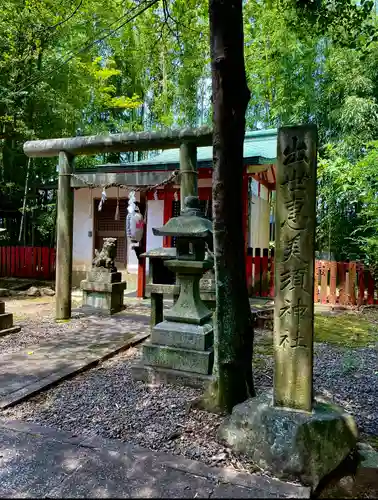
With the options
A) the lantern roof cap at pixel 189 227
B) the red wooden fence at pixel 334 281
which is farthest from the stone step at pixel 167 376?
the red wooden fence at pixel 334 281

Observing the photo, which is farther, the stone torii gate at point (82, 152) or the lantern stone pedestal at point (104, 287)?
the lantern stone pedestal at point (104, 287)

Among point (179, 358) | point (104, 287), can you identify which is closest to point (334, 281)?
point (104, 287)

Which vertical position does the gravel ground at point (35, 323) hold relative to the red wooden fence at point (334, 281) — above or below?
below

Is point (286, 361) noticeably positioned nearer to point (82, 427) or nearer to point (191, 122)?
point (82, 427)

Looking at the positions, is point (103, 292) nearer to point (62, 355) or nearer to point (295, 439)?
point (62, 355)

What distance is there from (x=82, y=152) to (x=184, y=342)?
416 centimetres

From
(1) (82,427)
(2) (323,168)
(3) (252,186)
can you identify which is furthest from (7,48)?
(1) (82,427)

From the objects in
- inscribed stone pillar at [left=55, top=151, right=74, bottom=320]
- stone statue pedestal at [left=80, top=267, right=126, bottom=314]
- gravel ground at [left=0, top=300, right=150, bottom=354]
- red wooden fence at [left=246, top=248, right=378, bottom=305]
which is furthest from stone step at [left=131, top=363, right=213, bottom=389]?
red wooden fence at [left=246, top=248, right=378, bottom=305]

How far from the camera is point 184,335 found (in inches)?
149

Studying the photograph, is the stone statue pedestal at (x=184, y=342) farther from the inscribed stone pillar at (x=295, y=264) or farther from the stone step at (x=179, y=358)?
the inscribed stone pillar at (x=295, y=264)

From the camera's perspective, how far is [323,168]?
9.05 m

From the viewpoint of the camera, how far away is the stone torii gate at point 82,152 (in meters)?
5.81

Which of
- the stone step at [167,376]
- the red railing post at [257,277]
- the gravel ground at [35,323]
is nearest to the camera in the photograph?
the stone step at [167,376]

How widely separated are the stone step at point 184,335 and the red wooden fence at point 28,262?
848 centimetres
